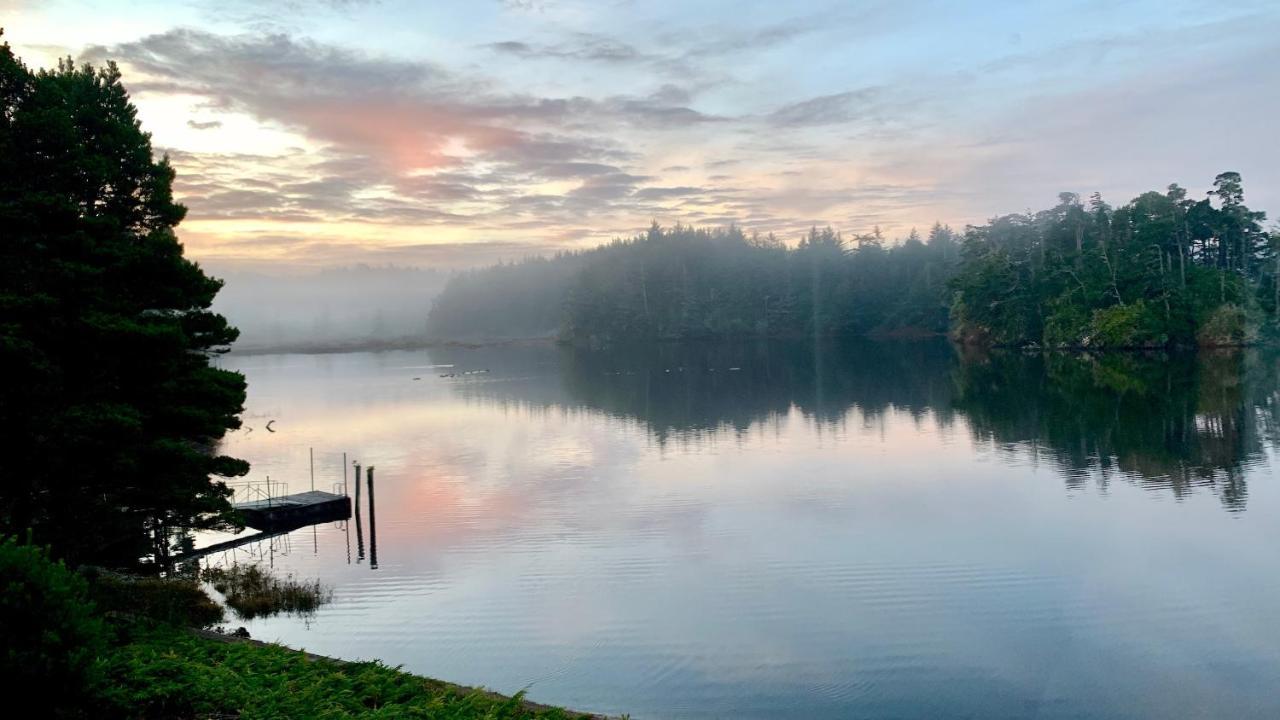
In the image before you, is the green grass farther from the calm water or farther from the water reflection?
the water reflection

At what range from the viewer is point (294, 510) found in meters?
37.2

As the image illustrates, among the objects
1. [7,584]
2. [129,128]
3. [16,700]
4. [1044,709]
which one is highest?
[129,128]

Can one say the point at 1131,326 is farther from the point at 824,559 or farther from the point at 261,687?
the point at 261,687

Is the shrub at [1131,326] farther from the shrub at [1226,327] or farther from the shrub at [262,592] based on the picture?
the shrub at [262,592]

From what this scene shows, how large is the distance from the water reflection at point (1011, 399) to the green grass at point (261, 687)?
3331cm

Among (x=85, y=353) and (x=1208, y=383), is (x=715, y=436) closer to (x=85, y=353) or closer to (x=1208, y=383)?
(x=85, y=353)

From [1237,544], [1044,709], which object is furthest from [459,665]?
[1237,544]

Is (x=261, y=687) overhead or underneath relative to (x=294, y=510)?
overhead

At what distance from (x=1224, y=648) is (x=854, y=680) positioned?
9.09 m

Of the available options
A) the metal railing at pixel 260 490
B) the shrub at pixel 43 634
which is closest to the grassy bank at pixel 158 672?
the shrub at pixel 43 634

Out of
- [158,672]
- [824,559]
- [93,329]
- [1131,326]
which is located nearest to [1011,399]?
[824,559]

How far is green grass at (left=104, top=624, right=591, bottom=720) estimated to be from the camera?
40.2 feet

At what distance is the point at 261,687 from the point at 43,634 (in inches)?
158

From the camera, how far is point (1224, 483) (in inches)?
1549
